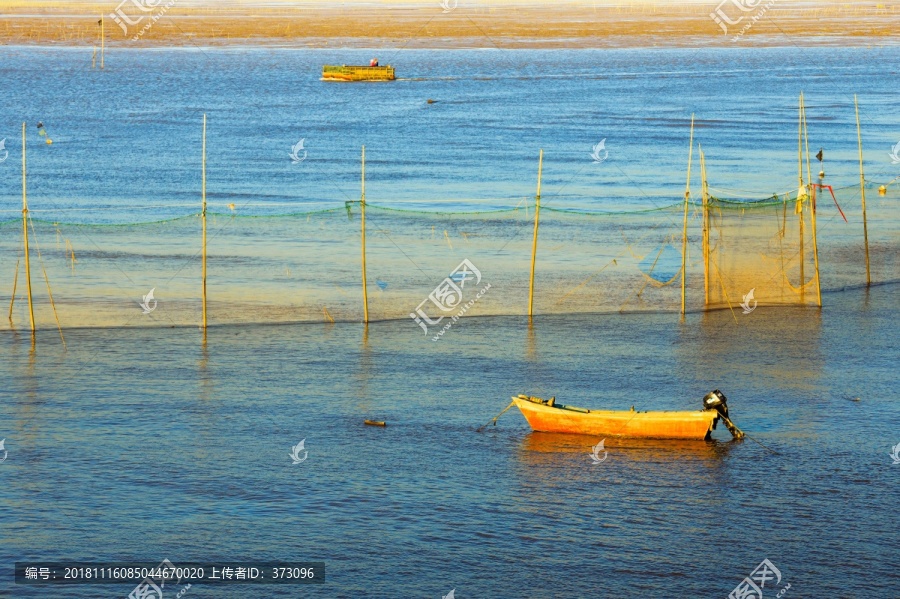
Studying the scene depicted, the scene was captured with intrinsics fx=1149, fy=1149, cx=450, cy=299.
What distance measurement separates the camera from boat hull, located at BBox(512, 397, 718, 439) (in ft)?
70.2

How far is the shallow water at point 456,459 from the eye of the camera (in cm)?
1745

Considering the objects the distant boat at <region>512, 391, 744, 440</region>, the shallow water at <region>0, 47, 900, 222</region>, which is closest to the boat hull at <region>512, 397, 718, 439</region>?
the distant boat at <region>512, 391, 744, 440</region>

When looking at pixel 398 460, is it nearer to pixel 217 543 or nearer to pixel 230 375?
pixel 217 543

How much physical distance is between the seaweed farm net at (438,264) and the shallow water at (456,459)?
60.6 inches

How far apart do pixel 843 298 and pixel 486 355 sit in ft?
37.8

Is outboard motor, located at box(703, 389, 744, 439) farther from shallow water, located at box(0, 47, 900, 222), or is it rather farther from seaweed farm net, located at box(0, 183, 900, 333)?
shallow water, located at box(0, 47, 900, 222)

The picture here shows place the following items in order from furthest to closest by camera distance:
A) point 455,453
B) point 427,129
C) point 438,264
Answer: point 427,129
point 438,264
point 455,453

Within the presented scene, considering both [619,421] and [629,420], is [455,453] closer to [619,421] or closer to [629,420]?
[619,421]

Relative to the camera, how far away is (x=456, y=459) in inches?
826

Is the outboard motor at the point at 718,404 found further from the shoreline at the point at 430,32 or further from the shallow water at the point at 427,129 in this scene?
the shoreline at the point at 430,32

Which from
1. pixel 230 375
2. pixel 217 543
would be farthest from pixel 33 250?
pixel 217 543
